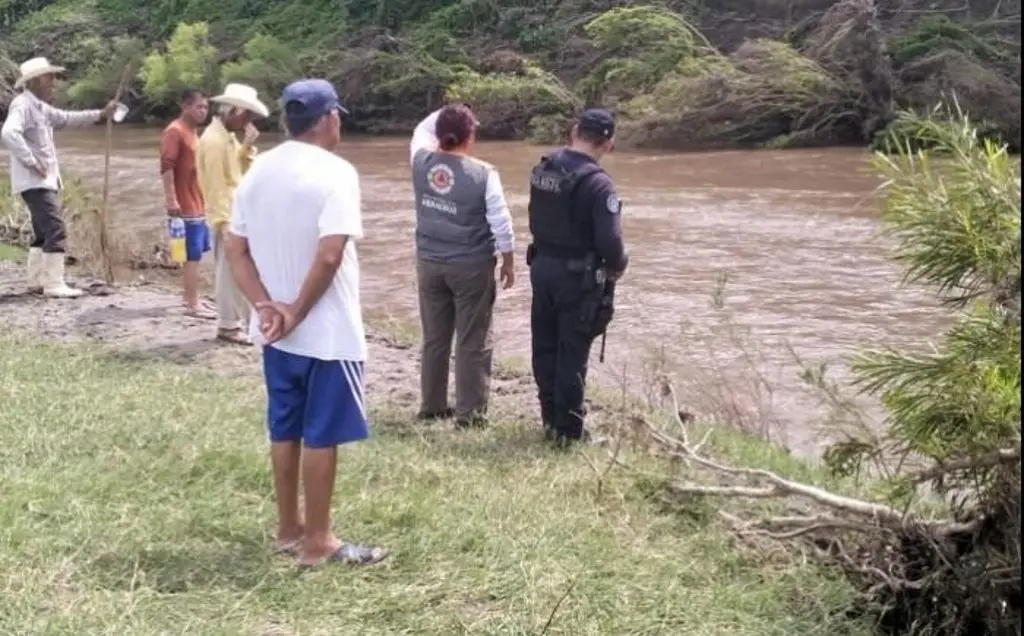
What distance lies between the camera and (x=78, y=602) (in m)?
4.16

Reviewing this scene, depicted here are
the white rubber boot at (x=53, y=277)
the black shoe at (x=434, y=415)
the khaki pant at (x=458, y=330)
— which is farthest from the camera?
the white rubber boot at (x=53, y=277)

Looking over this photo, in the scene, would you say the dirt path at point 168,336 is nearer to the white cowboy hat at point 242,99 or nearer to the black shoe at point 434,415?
the black shoe at point 434,415

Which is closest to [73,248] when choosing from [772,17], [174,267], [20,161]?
[174,267]

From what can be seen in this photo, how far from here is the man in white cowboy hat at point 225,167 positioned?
336 inches

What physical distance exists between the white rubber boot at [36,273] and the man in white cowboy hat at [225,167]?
7.12 ft

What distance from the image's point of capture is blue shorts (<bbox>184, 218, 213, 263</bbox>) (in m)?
9.39

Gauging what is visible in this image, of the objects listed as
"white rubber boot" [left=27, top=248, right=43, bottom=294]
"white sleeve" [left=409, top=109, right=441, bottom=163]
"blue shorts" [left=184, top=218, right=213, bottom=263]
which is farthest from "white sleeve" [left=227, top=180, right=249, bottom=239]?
"white rubber boot" [left=27, top=248, right=43, bottom=294]

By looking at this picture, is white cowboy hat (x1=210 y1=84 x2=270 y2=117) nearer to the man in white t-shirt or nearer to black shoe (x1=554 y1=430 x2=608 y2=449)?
black shoe (x1=554 y1=430 x2=608 y2=449)

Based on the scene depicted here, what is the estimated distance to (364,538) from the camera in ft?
16.0

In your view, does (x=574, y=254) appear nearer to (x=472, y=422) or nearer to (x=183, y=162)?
(x=472, y=422)

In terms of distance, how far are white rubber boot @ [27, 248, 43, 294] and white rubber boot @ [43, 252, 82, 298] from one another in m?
0.06

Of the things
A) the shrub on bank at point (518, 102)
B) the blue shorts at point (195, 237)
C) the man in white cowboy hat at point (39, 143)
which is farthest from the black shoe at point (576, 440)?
the shrub on bank at point (518, 102)

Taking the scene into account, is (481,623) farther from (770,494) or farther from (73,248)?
(73,248)

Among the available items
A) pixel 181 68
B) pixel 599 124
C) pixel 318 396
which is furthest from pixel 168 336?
pixel 181 68
